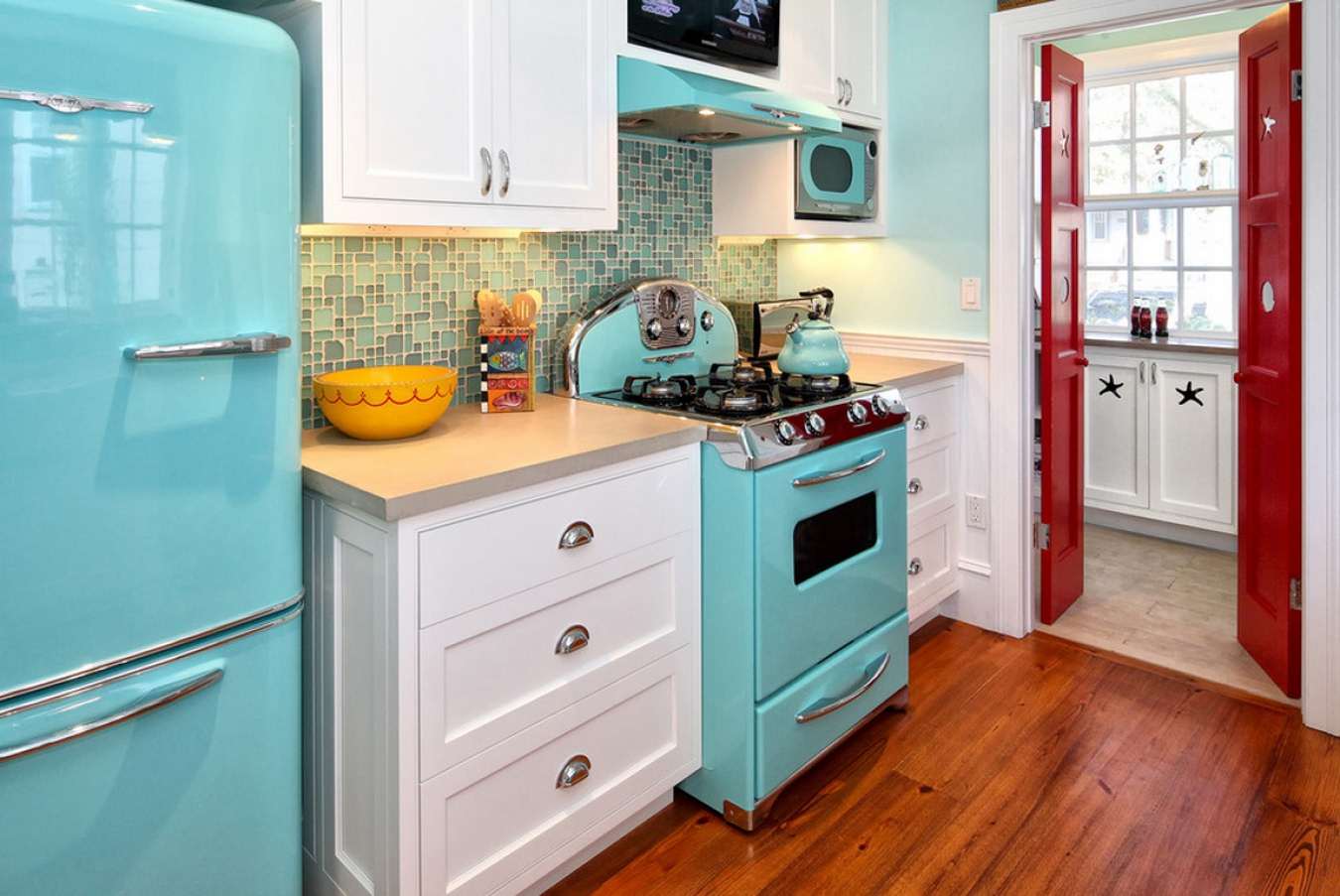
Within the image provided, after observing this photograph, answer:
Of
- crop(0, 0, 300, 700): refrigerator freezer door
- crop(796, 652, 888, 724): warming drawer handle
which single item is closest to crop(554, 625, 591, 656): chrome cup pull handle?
crop(0, 0, 300, 700): refrigerator freezer door

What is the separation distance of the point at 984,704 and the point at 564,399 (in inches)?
58.1

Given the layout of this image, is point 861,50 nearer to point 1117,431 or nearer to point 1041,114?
point 1041,114

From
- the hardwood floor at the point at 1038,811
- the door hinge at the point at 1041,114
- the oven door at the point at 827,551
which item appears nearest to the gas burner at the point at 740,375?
the oven door at the point at 827,551

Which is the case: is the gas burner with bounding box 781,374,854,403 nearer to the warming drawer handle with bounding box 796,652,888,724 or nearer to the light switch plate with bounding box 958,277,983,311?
the warming drawer handle with bounding box 796,652,888,724

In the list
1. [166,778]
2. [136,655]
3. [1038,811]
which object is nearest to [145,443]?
[136,655]

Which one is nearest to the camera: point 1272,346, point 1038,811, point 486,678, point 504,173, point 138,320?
point 138,320

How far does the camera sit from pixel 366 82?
168 cm

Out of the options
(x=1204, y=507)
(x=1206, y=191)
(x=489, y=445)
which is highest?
(x=1206, y=191)

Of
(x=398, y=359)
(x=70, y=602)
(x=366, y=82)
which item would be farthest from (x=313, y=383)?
(x=70, y=602)

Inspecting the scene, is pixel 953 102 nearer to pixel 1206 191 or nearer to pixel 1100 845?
pixel 1206 191

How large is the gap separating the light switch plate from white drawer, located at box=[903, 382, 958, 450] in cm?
26

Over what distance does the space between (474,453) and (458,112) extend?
703 millimetres

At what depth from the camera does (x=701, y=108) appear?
220 centimetres

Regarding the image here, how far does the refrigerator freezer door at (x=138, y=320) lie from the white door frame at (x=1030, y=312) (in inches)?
88.8
